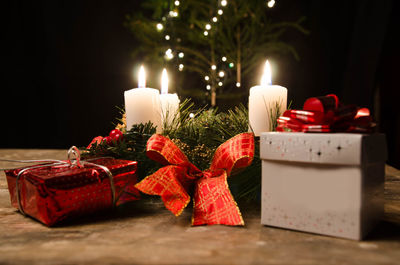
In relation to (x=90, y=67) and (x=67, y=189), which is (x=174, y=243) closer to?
(x=67, y=189)

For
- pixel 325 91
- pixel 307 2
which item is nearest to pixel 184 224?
pixel 325 91

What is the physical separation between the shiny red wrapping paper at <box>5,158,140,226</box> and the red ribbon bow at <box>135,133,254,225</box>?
0.06 meters

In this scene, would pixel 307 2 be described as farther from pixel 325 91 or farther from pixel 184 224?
pixel 184 224

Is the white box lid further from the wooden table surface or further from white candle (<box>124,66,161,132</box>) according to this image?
white candle (<box>124,66,161,132</box>)

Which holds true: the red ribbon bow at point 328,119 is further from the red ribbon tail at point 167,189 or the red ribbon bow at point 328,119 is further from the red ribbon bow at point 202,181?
the red ribbon tail at point 167,189

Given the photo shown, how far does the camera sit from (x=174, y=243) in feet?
1.26

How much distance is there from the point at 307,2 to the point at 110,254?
2.54m

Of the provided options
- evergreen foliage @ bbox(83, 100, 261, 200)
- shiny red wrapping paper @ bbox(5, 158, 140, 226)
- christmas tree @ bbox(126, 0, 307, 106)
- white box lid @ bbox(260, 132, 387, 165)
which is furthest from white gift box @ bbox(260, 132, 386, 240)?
christmas tree @ bbox(126, 0, 307, 106)

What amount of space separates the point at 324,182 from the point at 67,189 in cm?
40

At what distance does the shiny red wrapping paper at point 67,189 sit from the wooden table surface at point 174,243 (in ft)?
0.07

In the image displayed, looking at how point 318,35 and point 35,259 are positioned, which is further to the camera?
point 318,35

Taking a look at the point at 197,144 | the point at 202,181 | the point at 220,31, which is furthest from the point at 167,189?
the point at 220,31

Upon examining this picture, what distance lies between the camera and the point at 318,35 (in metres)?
2.25

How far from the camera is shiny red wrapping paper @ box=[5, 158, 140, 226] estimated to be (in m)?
0.45
